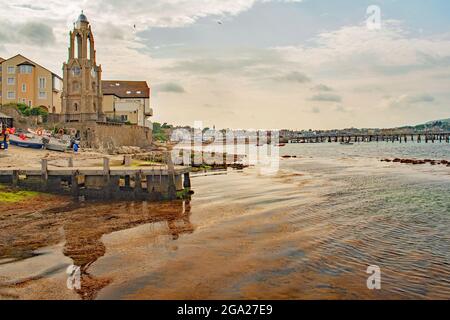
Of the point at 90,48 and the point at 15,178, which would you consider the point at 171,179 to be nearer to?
the point at 15,178

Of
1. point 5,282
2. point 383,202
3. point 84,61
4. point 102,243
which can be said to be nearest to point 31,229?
point 102,243

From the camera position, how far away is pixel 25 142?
39750 mm

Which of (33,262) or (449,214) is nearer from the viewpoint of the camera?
(33,262)

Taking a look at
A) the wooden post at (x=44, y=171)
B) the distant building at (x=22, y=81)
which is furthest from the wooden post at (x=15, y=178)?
the distant building at (x=22, y=81)

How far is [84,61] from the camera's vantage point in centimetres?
5944

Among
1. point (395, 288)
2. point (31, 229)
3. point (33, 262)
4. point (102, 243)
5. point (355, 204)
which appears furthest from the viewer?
point (355, 204)

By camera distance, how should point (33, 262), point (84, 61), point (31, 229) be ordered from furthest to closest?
point (84, 61) → point (31, 229) → point (33, 262)

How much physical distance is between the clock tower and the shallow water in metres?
41.2

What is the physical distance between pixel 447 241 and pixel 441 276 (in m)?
4.44

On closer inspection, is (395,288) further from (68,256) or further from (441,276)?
(68,256)

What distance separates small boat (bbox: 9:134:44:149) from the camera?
3972cm

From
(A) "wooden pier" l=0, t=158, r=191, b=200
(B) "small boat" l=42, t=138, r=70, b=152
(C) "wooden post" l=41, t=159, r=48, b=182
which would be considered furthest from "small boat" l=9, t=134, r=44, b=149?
(C) "wooden post" l=41, t=159, r=48, b=182

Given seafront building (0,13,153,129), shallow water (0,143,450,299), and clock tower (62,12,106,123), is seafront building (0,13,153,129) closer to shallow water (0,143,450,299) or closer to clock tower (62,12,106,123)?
clock tower (62,12,106,123)

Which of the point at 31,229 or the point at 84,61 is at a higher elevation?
the point at 84,61
